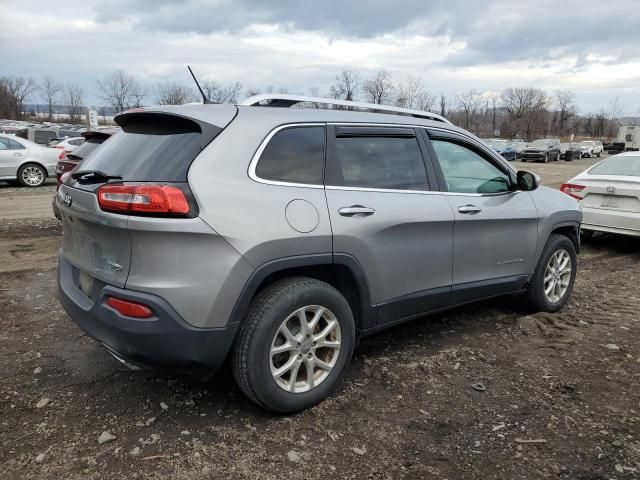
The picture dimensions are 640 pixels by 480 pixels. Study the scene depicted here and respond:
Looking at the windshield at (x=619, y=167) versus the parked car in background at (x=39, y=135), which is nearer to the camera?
the windshield at (x=619, y=167)

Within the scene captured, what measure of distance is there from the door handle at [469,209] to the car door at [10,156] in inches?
571

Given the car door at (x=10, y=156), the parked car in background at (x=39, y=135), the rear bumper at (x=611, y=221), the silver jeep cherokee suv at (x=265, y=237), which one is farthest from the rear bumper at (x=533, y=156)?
the silver jeep cherokee suv at (x=265, y=237)

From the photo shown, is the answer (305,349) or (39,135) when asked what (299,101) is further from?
(39,135)

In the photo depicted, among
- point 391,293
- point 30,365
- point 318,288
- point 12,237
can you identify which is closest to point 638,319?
point 391,293

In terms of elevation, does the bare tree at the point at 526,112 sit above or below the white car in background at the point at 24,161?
above

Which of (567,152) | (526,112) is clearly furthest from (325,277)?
(526,112)

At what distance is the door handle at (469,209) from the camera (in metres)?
3.82

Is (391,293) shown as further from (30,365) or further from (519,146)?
(519,146)

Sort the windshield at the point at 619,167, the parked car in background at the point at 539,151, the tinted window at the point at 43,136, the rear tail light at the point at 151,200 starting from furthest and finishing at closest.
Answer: the parked car in background at the point at 539,151 → the tinted window at the point at 43,136 → the windshield at the point at 619,167 → the rear tail light at the point at 151,200

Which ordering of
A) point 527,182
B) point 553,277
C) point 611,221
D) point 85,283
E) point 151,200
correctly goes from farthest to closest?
point 611,221 → point 553,277 → point 527,182 → point 85,283 → point 151,200

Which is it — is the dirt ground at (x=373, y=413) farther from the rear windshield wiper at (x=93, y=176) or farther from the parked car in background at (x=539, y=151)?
the parked car in background at (x=539, y=151)

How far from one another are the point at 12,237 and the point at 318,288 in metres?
6.80

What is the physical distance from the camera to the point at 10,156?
14555 mm

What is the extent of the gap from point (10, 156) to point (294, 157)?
14.4 m
